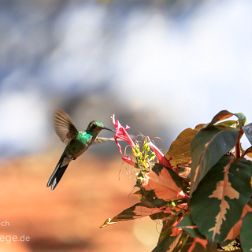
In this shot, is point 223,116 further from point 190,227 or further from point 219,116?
point 190,227

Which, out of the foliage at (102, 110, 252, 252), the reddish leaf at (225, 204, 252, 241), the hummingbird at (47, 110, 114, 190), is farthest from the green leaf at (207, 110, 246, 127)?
the hummingbird at (47, 110, 114, 190)

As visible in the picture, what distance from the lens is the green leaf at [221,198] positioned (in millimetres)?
545

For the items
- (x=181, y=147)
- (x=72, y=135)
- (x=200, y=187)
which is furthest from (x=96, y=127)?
(x=200, y=187)

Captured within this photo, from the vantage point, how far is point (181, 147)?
2.35ft

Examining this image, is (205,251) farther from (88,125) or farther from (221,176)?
(88,125)

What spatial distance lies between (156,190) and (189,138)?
0.39ft

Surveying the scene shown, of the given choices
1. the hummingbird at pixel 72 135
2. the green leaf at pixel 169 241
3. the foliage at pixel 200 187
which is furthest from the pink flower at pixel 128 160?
the hummingbird at pixel 72 135

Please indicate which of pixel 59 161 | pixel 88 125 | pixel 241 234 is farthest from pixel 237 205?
pixel 59 161

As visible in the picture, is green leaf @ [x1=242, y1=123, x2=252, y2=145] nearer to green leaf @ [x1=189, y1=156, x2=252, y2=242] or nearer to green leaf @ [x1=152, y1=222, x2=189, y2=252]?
green leaf @ [x1=189, y1=156, x2=252, y2=242]

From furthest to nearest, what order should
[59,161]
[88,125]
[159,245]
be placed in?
1. [59,161]
2. [88,125]
3. [159,245]

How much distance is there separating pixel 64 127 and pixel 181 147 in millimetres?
638

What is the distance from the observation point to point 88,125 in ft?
4.15

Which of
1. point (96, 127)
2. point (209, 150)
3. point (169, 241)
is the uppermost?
point (96, 127)

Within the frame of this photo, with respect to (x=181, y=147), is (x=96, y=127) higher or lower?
higher
